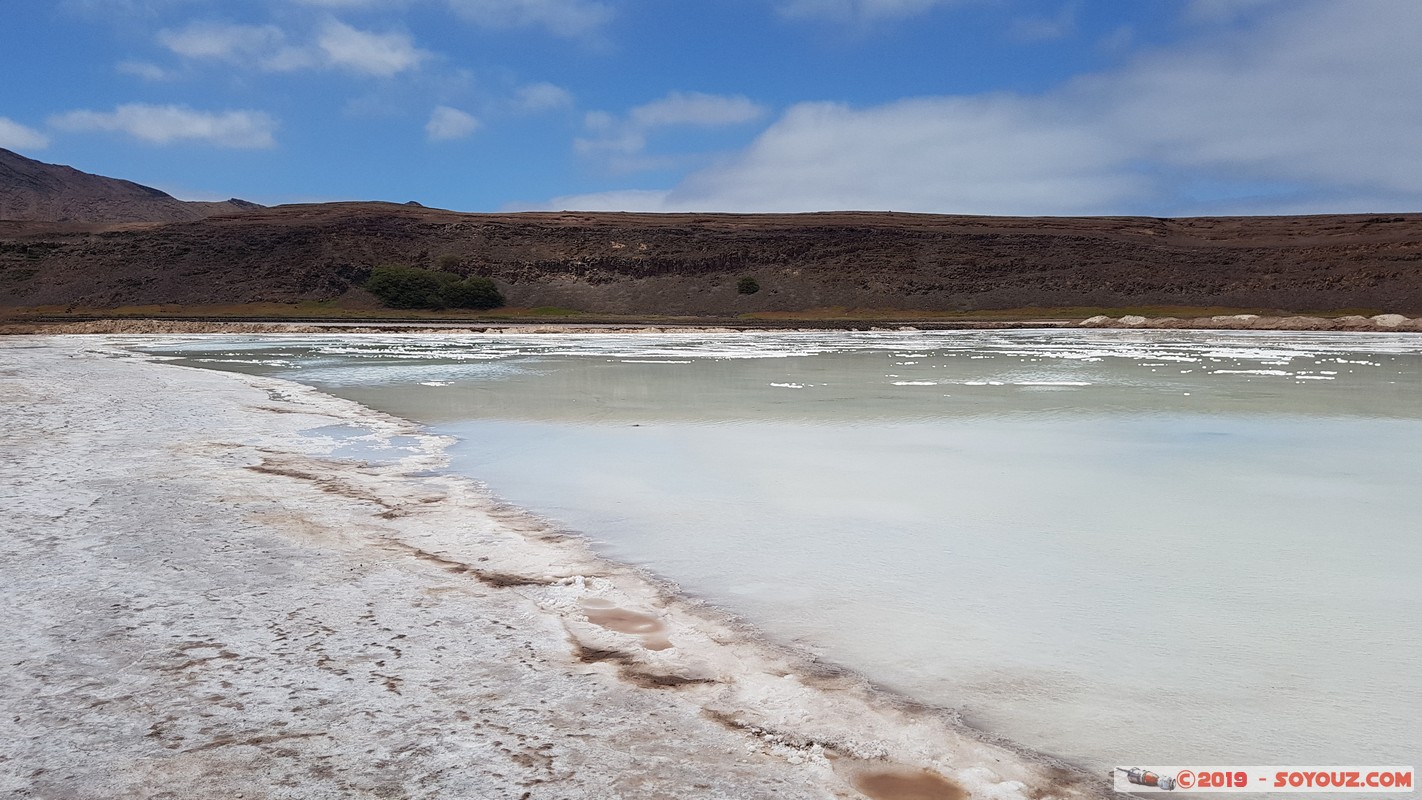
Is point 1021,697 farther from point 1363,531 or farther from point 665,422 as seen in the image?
point 665,422

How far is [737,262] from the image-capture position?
293ft

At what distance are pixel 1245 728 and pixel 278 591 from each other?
4.32 m

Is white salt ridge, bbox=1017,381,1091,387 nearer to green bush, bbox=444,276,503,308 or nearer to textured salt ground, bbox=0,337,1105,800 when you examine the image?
textured salt ground, bbox=0,337,1105,800

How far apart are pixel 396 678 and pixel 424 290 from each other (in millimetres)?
77569

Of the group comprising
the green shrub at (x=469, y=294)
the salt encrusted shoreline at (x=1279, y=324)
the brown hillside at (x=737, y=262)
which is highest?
the brown hillside at (x=737, y=262)

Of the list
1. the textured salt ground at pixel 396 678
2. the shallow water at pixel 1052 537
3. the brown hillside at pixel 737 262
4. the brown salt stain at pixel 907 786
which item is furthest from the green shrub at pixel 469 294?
the brown salt stain at pixel 907 786

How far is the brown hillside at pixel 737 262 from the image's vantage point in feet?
263

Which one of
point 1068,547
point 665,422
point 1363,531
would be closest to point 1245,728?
point 1068,547

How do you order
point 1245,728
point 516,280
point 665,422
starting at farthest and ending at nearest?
point 516,280 → point 665,422 → point 1245,728

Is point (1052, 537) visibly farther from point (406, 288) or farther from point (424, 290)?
point (406, 288)

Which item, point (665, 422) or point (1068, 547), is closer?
point (1068, 547)

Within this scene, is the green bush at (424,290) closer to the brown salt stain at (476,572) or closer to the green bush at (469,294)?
the green bush at (469,294)

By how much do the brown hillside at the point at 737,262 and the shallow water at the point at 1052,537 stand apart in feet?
225

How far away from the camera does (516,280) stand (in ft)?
284
